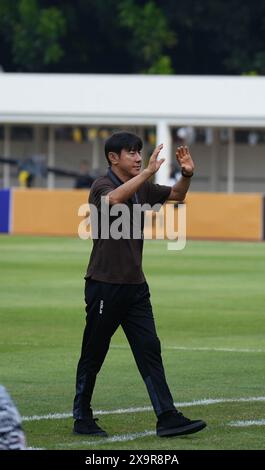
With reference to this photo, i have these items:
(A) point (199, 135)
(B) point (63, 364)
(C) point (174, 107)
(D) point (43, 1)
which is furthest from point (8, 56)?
(B) point (63, 364)

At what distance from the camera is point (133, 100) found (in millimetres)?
42969

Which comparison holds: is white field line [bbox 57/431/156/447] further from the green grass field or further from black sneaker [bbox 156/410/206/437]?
black sneaker [bbox 156/410/206/437]

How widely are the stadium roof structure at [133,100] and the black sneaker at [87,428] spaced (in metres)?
32.6

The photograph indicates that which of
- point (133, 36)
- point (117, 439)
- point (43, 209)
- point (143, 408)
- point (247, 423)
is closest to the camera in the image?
point (117, 439)

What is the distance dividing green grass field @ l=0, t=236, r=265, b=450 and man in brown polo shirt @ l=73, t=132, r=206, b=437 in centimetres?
21

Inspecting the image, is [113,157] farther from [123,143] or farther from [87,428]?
[87,428]

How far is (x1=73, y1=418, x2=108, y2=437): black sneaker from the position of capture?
942cm

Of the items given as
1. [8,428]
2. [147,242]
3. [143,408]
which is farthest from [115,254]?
[147,242]

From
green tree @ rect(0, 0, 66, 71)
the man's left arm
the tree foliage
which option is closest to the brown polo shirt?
the man's left arm

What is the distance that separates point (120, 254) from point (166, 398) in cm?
103

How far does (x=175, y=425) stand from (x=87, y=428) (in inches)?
24.2

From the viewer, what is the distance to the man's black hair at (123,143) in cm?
943

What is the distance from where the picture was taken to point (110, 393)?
11.5 meters

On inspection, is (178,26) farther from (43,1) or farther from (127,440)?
(127,440)
